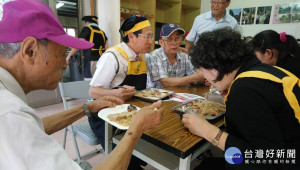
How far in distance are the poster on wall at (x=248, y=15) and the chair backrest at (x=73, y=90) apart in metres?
3.44

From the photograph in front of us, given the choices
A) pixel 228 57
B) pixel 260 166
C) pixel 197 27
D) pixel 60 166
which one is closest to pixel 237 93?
pixel 228 57

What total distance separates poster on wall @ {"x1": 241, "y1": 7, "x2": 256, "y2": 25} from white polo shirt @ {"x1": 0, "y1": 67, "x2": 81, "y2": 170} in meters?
4.16

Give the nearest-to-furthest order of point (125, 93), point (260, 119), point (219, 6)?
point (260, 119) → point (125, 93) → point (219, 6)

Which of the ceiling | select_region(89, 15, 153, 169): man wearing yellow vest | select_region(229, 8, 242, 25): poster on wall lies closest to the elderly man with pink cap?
select_region(89, 15, 153, 169): man wearing yellow vest

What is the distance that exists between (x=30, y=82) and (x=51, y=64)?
0.10 metres

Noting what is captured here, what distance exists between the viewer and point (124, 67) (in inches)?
66.4

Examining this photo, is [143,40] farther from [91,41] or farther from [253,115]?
[91,41]

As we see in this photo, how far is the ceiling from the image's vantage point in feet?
11.5

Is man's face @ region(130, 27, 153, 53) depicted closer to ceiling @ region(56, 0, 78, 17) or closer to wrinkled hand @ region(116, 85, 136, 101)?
wrinkled hand @ region(116, 85, 136, 101)

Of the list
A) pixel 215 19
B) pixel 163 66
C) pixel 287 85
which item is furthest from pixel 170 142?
pixel 215 19

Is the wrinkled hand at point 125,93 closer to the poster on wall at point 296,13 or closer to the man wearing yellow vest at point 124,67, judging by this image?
the man wearing yellow vest at point 124,67

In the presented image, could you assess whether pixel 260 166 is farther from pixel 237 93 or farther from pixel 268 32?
pixel 268 32

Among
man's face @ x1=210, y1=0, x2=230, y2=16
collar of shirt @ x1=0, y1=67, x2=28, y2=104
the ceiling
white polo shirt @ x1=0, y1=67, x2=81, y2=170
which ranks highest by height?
the ceiling

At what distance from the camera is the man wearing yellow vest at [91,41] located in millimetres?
3178
